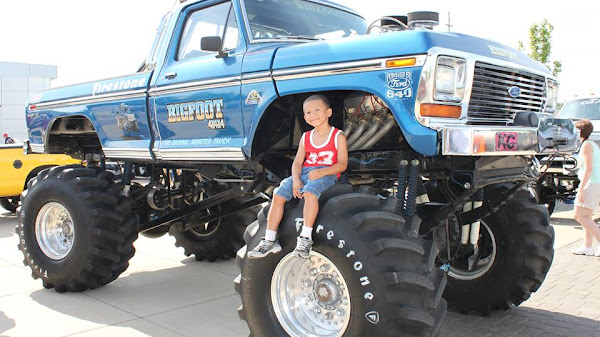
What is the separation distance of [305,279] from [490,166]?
4.93ft

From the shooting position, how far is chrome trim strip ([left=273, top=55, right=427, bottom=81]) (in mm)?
3629

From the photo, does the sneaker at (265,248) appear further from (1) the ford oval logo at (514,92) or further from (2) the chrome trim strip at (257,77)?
(1) the ford oval logo at (514,92)

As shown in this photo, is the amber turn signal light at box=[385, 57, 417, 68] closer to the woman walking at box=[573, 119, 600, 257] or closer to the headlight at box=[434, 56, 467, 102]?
the headlight at box=[434, 56, 467, 102]

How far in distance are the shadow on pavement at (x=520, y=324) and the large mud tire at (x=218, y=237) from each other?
9.38 ft

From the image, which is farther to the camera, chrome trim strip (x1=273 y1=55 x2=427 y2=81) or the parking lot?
the parking lot

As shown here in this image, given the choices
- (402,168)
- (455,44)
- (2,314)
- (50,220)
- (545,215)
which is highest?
(455,44)

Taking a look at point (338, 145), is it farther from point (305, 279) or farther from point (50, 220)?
point (50, 220)

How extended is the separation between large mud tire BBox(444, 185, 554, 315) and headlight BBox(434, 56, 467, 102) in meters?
1.57

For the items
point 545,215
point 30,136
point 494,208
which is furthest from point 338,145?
point 30,136

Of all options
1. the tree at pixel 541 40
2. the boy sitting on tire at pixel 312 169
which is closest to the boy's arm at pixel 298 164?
the boy sitting on tire at pixel 312 169

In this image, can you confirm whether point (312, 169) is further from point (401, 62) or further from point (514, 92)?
Result: point (514, 92)

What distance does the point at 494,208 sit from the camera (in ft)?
15.2

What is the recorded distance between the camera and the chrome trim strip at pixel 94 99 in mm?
5379

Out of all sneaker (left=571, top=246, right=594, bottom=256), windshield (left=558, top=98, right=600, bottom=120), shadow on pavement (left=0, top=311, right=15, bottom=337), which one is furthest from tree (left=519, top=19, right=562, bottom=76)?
shadow on pavement (left=0, top=311, right=15, bottom=337)
